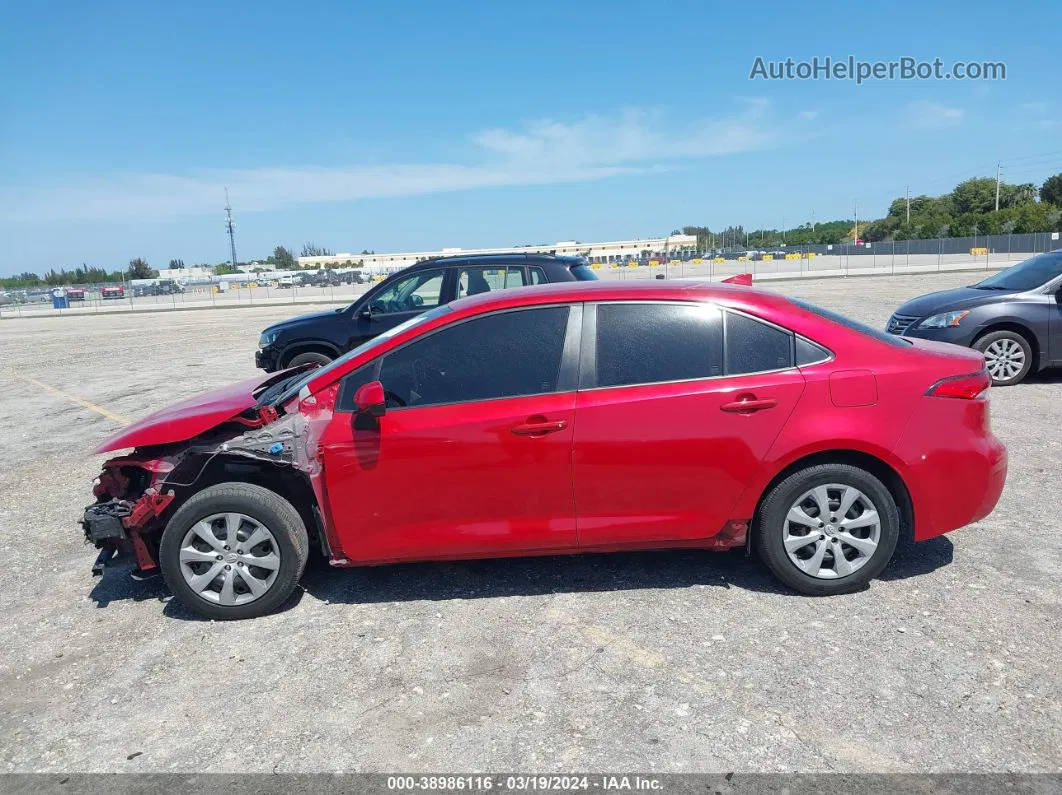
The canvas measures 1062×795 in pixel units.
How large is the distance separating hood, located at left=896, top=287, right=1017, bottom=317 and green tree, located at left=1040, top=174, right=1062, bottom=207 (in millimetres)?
89383

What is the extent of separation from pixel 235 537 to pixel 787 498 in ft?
9.48

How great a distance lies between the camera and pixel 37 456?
819 cm

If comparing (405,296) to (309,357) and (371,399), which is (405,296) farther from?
(371,399)

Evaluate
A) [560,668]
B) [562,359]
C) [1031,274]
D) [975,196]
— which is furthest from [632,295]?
[975,196]

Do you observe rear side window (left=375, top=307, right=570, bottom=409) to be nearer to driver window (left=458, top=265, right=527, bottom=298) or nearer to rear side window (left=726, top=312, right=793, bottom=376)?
rear side window (left=726, top=312, right=793, bottom=376)

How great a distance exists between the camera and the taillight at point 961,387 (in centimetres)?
412

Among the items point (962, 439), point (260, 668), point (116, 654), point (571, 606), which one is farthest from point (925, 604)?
point (116, 654)

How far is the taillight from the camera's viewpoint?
4.12 metres

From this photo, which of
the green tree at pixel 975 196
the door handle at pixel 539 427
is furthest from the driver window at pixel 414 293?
the green tree at pixel 975 196

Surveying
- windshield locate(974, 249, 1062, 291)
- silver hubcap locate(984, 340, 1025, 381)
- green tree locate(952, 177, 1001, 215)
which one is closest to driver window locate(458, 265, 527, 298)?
silver hubcap locate(984, 340, 1025, 381)

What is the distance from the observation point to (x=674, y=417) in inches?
158

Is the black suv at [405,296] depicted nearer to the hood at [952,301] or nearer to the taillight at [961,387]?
the hood at [952,301]

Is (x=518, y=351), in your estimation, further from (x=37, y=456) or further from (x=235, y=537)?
(x=37, y=456)

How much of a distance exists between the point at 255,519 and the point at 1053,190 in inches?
3995
